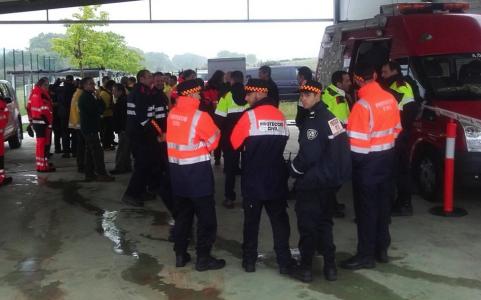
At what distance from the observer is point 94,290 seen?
15.2ft

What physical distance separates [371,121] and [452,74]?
3167 millimetres

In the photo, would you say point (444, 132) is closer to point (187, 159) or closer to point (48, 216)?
point (187, 159)

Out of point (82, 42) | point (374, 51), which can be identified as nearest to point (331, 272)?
point (374, 51)

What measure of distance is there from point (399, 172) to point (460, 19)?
2.67 metres

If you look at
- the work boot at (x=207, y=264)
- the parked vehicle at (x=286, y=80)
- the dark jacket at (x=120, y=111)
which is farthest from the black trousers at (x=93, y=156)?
the parked vehicle at (x=286, y=80)

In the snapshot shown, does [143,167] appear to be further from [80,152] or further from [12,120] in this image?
[12,120]

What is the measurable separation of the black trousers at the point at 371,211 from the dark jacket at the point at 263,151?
77cm

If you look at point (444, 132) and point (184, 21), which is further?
point (184, 21)

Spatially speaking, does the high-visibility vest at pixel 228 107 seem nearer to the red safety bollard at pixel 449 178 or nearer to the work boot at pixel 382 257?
the red safety bollard at pixel 449 178

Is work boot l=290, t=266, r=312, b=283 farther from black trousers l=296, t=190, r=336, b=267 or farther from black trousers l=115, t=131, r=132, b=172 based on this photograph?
black trousers l=115, t=131, r=132, b=172

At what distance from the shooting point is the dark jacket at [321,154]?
4.50 metres

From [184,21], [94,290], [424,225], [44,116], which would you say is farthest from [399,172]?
[184,21]

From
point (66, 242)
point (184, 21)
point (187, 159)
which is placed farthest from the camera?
point (184, 21)

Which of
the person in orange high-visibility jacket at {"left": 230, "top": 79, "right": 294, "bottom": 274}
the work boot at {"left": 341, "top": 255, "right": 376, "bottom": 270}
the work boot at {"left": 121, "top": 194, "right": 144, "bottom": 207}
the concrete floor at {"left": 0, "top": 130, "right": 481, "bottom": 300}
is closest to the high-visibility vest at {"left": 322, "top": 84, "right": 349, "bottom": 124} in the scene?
the concrete floor at {"left": 0, "top": 130, "right": 481, "bottom": 300}
